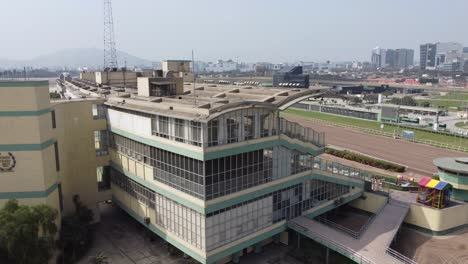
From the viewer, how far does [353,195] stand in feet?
129

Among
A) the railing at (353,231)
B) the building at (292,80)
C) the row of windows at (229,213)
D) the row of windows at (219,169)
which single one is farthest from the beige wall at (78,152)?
the building at (292,80)

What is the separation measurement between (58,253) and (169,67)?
42681mm

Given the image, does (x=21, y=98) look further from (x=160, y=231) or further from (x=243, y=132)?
(x=243, y=132)

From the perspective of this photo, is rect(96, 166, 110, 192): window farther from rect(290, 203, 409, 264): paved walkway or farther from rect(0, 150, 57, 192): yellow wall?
rect(290, 203, 409, 264): paved walkway

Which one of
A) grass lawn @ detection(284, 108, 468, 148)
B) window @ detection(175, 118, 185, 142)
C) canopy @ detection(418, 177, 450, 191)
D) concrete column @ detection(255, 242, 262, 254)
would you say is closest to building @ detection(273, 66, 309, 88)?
grass lawn @ detection(284, 108, 468, 148)

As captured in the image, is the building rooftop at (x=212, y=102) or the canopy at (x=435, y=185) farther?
the canopy at (x=435, y=185)

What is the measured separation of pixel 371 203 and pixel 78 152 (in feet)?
102

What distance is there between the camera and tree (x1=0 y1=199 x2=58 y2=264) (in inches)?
931

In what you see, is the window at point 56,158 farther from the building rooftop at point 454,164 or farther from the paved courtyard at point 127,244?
the building rooftop at point 454,164

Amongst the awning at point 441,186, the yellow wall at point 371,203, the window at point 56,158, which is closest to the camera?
the window at point 56,158

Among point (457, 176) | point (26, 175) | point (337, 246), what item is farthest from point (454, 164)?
point (26, 175)

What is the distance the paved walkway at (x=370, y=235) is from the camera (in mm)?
28000

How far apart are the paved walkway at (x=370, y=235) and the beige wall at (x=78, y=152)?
802 inches

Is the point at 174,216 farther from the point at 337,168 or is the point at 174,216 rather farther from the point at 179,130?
the point at 337,168
